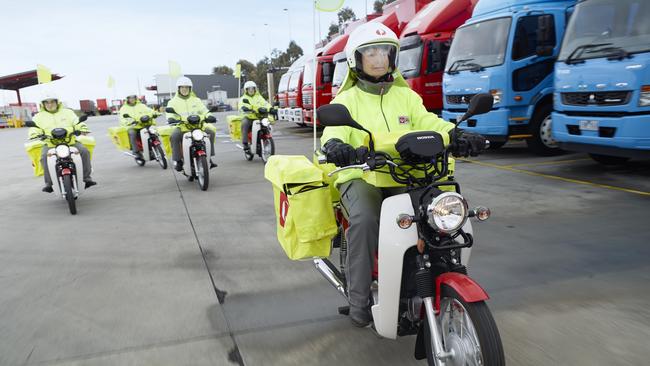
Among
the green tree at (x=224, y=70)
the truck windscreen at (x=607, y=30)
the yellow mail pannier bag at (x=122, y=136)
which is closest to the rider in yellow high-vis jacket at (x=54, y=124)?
the yellow mail pannier bag at (x=122, y=136)

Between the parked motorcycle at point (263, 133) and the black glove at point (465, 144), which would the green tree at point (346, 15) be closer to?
the parked motorcycle at point (263, 133)

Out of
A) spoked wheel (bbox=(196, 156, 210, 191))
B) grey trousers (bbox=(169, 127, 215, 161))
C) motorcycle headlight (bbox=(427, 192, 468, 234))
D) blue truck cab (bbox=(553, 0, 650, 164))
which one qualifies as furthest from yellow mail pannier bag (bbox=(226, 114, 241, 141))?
motorcycle headlight (bbox=(427, 192, 468, 234))

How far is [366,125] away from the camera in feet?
9.68

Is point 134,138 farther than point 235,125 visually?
No

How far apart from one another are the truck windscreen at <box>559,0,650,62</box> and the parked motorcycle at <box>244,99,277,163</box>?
612cm

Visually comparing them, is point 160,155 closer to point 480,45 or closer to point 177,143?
point 177,143

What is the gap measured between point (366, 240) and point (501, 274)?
6.01 feet

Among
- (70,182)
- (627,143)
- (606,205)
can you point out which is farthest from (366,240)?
(70,182)

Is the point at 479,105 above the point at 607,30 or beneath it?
beneath

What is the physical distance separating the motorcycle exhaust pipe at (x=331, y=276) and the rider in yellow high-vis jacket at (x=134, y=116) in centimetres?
971

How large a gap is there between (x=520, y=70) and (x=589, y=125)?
2.63 metres

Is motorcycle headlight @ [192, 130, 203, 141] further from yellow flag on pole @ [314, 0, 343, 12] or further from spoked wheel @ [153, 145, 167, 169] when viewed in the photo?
yellow flag on pole @ [314, 0, 343, 12]

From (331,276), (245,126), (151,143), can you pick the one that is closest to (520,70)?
(245,126)

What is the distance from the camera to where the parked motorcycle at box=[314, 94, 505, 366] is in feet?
6.94
